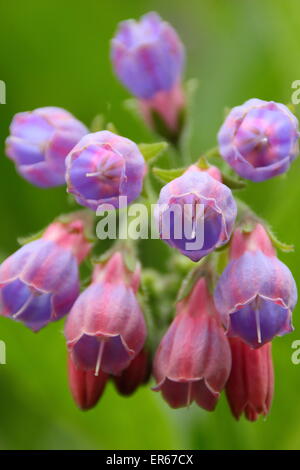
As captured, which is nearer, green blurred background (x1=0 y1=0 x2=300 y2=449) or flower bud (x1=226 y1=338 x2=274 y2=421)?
flower bud (x1=226 y1=338 x2=274 y2=421)

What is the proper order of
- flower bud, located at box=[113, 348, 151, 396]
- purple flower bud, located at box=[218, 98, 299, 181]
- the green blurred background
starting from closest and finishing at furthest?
1. purple flower bud, located at box=[218, 98, 299, 181]
2. flower bud, located at box=[113, 348, 151, 396]
3. the green blurred background

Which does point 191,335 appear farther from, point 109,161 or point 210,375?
point 109,161

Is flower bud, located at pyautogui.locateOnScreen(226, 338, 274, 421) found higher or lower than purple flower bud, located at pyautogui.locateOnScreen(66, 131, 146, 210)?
lower

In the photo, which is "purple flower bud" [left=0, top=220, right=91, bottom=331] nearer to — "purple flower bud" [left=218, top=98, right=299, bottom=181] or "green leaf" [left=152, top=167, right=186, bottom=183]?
"green leaf" [left=152, top=167, right=186, bottom=183]

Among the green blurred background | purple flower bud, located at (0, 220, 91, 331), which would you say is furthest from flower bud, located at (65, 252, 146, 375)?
the green blurred background
